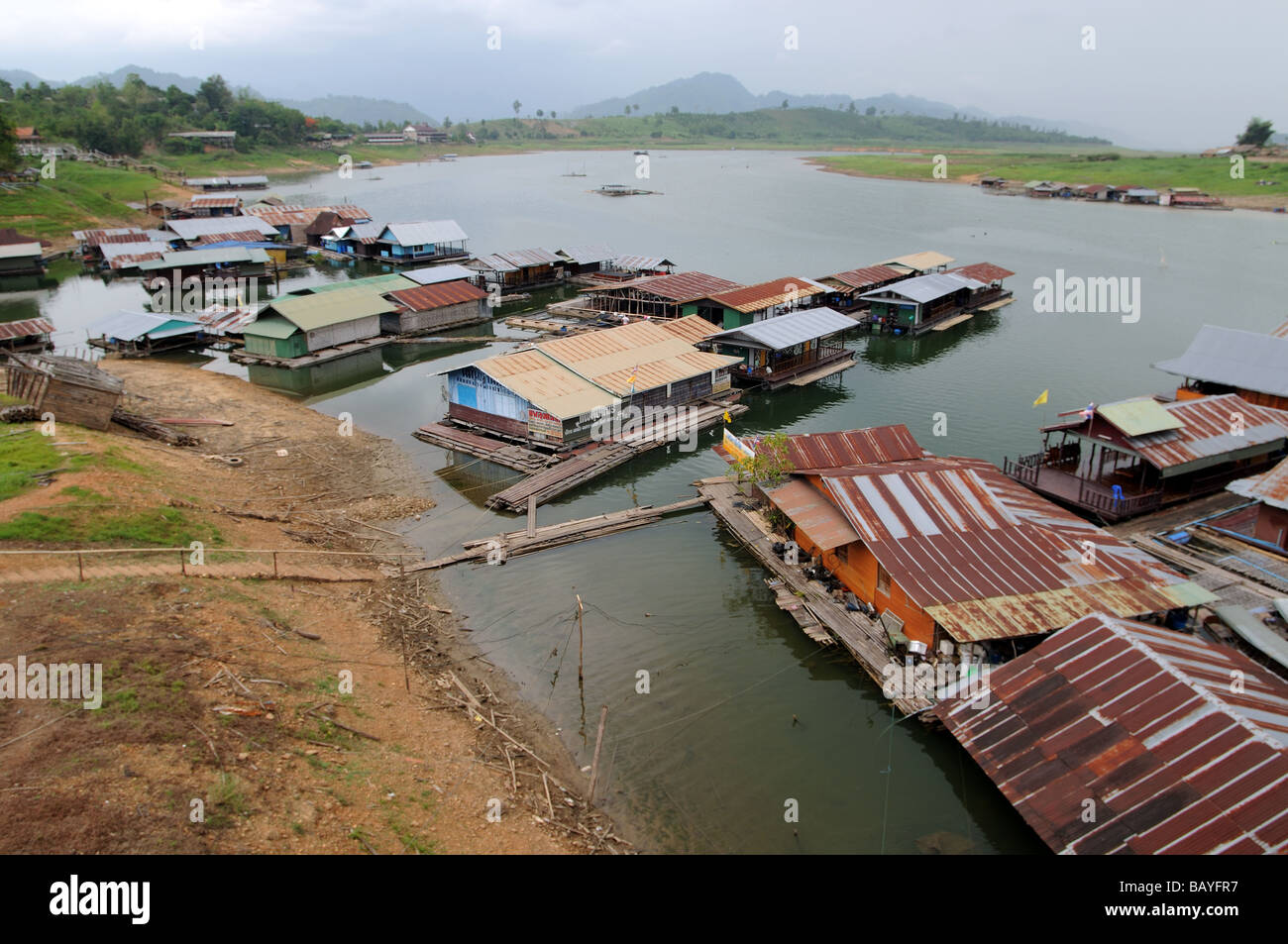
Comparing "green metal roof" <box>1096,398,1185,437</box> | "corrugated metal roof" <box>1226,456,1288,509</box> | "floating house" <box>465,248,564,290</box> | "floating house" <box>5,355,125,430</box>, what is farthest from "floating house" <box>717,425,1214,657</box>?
"floating house" <box>465,248,564,290</box>

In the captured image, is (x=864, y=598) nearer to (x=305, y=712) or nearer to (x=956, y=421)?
(x=305, y=712)

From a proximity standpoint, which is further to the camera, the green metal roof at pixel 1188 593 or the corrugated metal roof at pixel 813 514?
the corrugated metal roof at pixel 813 514

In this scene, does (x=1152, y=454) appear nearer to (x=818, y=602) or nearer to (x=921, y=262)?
(x=818, y=602)

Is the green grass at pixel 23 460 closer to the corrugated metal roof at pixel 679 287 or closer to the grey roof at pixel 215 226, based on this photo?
the corrugated metal roof at pixel 679 287

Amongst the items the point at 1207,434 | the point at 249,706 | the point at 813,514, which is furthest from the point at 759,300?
the point at 249,706

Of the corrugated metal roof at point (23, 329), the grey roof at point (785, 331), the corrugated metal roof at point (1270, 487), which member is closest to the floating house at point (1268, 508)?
the corrugated metal roof at point (1270, 487)

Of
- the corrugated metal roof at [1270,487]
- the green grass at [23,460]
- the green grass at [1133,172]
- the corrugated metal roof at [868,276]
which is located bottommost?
the corrugated metal roof at [1270,487]

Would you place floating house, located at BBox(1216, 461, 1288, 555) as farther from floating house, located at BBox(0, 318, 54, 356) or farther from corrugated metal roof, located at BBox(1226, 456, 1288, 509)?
floating house, located at BBox(0, 318, 54, 356)
